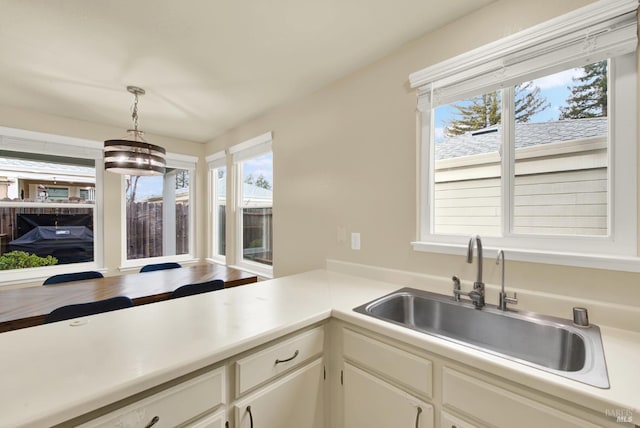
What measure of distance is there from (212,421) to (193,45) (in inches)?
78.7

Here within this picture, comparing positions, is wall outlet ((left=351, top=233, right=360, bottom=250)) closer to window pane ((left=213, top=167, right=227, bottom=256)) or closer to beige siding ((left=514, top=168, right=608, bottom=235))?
beige siding ((left=514, top=168, right=608, bottom=235))

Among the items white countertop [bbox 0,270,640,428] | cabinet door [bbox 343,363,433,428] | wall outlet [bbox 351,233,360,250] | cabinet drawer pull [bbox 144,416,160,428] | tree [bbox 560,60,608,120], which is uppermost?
tree [bbox 560,60,608,120]

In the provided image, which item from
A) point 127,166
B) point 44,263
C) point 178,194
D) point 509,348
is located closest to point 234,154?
point 178,194

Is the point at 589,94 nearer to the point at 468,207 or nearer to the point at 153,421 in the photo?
the point at 468,207

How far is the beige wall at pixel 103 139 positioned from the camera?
2.73m

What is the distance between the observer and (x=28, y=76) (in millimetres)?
2082

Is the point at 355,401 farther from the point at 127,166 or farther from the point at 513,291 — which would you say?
the point at 127,166

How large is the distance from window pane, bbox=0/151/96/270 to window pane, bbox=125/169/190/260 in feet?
1.37

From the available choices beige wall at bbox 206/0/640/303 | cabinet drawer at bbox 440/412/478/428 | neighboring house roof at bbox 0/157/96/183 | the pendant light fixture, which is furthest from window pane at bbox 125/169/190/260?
cabinet drawer at bbox 440/412/478/428

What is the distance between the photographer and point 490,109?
150 centimetres

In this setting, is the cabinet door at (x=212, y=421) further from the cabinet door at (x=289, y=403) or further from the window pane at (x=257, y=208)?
the window pane at (x=257, y=208)

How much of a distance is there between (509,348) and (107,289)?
102 inches

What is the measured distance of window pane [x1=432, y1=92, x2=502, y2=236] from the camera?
1.48 m

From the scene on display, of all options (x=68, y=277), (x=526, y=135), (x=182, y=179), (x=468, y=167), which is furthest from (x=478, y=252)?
(x=182, y=179)
